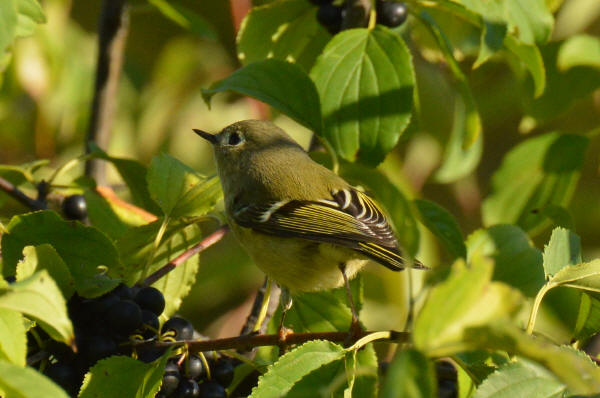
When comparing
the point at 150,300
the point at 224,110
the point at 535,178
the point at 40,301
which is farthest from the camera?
the point at 224,110

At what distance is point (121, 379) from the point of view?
121 cm

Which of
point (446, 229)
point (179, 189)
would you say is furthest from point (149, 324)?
point (446, 229)

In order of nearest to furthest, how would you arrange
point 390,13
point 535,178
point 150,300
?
point 150,300 → point 390,13 → point 535,178

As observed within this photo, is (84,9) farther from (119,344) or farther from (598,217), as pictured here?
(119,344)

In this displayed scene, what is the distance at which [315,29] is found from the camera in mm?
2188

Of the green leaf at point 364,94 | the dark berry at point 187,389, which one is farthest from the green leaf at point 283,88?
the dark berry at point 187,389

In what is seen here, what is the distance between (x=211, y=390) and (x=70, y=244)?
348 mm

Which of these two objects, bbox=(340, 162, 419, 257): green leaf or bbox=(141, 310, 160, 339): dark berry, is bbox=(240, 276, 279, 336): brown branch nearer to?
bbox=(141, 310, 160, 339): dark berry

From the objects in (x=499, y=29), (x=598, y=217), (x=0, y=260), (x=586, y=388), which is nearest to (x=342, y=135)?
(x=499, y=29)

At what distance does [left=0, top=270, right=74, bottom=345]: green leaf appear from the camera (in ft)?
2.80

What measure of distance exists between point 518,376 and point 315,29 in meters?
1.33

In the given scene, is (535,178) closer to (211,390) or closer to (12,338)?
(211,390)

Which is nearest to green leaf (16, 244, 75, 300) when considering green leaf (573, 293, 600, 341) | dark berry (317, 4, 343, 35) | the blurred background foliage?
green leaf (573, 293, 600, 341)

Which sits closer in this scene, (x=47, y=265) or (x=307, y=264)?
(x=47, y=265)
